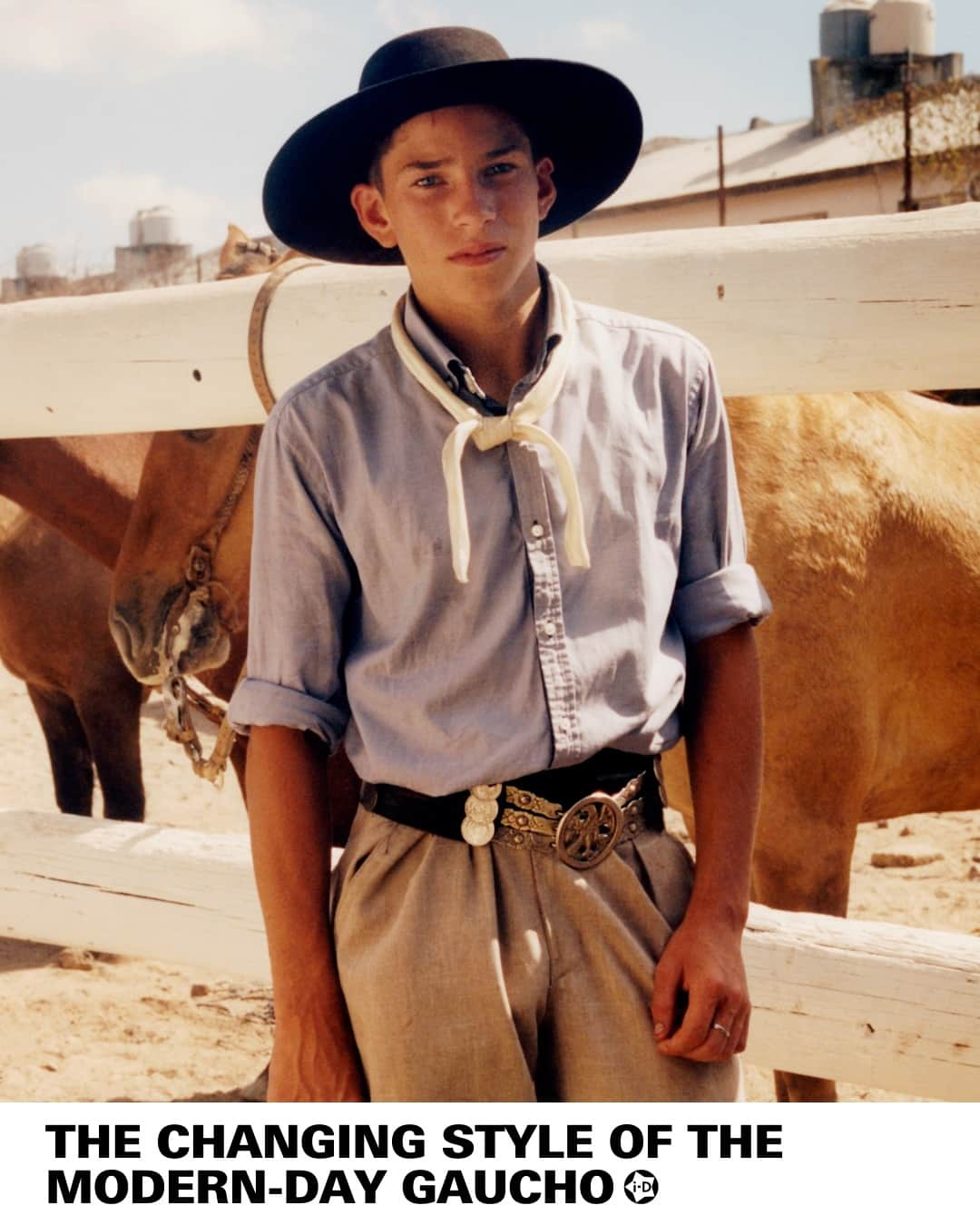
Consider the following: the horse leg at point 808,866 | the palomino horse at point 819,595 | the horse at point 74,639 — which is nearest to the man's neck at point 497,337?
the palomino horse at point 819,595

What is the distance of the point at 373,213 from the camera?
1.58 meters

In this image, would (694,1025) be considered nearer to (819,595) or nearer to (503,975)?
(503,975)

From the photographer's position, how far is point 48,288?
2553cm

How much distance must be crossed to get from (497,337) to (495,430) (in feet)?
0.53

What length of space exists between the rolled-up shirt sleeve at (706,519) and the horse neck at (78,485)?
8.09 feet

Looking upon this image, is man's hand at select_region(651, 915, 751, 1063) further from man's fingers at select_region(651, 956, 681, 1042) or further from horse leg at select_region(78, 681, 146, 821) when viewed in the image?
horse leg at select_region(78, 681, 146, 821)

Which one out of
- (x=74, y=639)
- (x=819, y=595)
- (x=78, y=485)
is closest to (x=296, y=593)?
(x=819, y=595)

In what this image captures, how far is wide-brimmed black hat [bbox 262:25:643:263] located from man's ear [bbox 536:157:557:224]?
0.05 metres

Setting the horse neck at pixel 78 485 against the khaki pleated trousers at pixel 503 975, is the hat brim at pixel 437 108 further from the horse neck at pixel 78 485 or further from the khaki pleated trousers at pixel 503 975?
the horse neck at pixel 78 485

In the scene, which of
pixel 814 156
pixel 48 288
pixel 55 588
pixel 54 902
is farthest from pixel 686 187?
pixel 54 902

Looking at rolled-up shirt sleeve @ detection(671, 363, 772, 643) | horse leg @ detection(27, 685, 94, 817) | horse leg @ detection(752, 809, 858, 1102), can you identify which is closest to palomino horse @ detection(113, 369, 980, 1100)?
horse leg @ detection(752, 809, 858, 1102)

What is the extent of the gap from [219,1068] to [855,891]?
86.6 inches

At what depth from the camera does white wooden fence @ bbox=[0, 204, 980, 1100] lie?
203 centimetres
